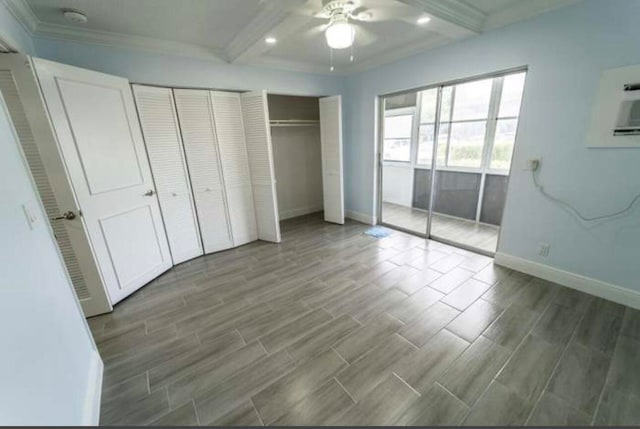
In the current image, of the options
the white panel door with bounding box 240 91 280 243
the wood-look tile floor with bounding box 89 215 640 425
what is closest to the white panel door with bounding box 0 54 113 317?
the wood-look tile floor with bounding box 89 215 640 425

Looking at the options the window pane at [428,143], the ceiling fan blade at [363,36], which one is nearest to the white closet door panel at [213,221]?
the ceiling fan blade at [363,36]

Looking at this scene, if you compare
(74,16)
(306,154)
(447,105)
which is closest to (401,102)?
(447,105)

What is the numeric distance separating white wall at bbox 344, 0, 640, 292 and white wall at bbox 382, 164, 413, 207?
2.24m

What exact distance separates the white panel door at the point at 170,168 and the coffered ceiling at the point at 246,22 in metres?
0.54

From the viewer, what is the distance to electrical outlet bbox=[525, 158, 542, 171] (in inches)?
99.3

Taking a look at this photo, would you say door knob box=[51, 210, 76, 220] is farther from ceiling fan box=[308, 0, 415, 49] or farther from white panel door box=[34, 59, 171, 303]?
ceiling fan box=[308, 0, 415, 49]

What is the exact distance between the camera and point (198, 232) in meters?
3.49

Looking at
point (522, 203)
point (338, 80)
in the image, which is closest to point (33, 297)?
point (522, 203)

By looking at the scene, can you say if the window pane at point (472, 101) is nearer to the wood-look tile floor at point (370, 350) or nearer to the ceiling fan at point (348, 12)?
the ceiling fan at point (348, 12)

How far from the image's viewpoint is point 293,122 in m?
4.63

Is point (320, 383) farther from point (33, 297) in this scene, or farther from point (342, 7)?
point (342, 7)

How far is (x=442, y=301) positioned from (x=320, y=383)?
1393mm

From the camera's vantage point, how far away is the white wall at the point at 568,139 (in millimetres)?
2057

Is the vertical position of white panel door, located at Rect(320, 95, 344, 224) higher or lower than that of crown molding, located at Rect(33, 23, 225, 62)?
lower
